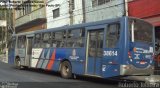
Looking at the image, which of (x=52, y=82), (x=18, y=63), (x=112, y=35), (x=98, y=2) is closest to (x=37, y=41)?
(x=18, y=63)

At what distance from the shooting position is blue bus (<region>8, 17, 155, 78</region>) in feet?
49.0

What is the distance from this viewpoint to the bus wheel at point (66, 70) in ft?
60.8

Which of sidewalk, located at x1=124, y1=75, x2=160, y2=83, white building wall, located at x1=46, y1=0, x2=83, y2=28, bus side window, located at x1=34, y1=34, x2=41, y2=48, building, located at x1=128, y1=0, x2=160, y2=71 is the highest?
white building wall, located at x1=46, y1=0, x2=83, y2=28

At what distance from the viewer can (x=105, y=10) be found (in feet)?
90.5

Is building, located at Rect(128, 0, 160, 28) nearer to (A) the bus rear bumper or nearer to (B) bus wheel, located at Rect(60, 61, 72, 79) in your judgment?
(B) bus wheel, located at Rect(60, 61, 72, 79)

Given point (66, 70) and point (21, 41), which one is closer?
point (66, 70)

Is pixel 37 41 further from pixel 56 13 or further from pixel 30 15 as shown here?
pixel 30 15

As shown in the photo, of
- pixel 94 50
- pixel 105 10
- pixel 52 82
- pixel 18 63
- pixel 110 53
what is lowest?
pixel 52 82

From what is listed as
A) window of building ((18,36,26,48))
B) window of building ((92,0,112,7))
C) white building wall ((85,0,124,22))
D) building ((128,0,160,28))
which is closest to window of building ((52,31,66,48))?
window of building ((18,36,26,48))

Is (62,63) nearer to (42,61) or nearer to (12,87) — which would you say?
(42,61)

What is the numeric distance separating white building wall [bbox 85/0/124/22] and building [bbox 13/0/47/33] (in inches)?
450

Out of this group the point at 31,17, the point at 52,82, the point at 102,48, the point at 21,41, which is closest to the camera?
the point at 102,48

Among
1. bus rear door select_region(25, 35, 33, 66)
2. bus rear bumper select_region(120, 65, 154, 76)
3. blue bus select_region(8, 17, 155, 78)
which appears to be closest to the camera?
bus rear bumper select_region(120, 65, 154, 76)

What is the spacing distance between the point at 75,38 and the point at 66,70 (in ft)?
6.07
